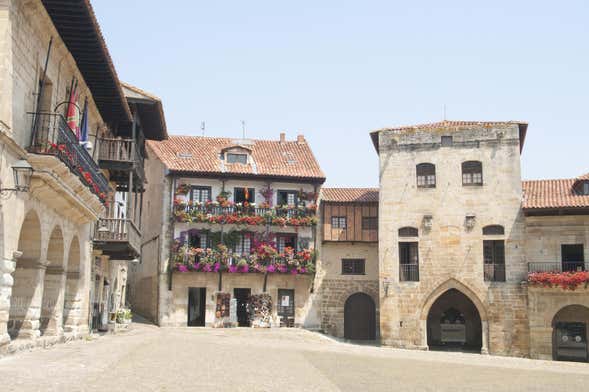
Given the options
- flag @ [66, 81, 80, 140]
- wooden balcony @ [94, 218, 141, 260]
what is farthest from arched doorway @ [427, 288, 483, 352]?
flag @ [66, 81, 80, 140]

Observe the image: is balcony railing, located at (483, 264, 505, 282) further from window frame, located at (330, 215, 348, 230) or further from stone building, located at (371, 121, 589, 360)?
window frame, located at (330, 215, 348, 230)

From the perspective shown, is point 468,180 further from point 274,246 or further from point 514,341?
point 274,246

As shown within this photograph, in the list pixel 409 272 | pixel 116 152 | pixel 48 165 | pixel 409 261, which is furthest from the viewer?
pixel 409 261

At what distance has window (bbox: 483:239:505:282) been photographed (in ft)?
108

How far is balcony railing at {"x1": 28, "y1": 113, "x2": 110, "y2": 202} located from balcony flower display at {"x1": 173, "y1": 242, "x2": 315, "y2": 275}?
55.8 feet

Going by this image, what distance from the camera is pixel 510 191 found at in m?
33.3

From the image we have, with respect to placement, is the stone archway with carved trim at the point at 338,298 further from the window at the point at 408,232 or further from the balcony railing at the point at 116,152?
A: the balcony railing at the point at 116,152

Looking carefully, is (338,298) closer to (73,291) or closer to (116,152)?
(116,152)

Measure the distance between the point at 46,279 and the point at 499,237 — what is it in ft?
72.7

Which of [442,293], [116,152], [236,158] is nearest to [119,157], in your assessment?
[116,152]

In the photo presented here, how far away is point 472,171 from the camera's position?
34.2 m

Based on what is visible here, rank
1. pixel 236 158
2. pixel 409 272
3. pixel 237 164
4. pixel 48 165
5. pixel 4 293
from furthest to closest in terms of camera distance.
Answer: pixel 236 158 < pixel 237 164 < pixel 409 272 < pixel 48 165 < pixel 4 293

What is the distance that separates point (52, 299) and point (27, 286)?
2486 mm

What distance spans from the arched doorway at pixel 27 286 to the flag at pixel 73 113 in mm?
2910
